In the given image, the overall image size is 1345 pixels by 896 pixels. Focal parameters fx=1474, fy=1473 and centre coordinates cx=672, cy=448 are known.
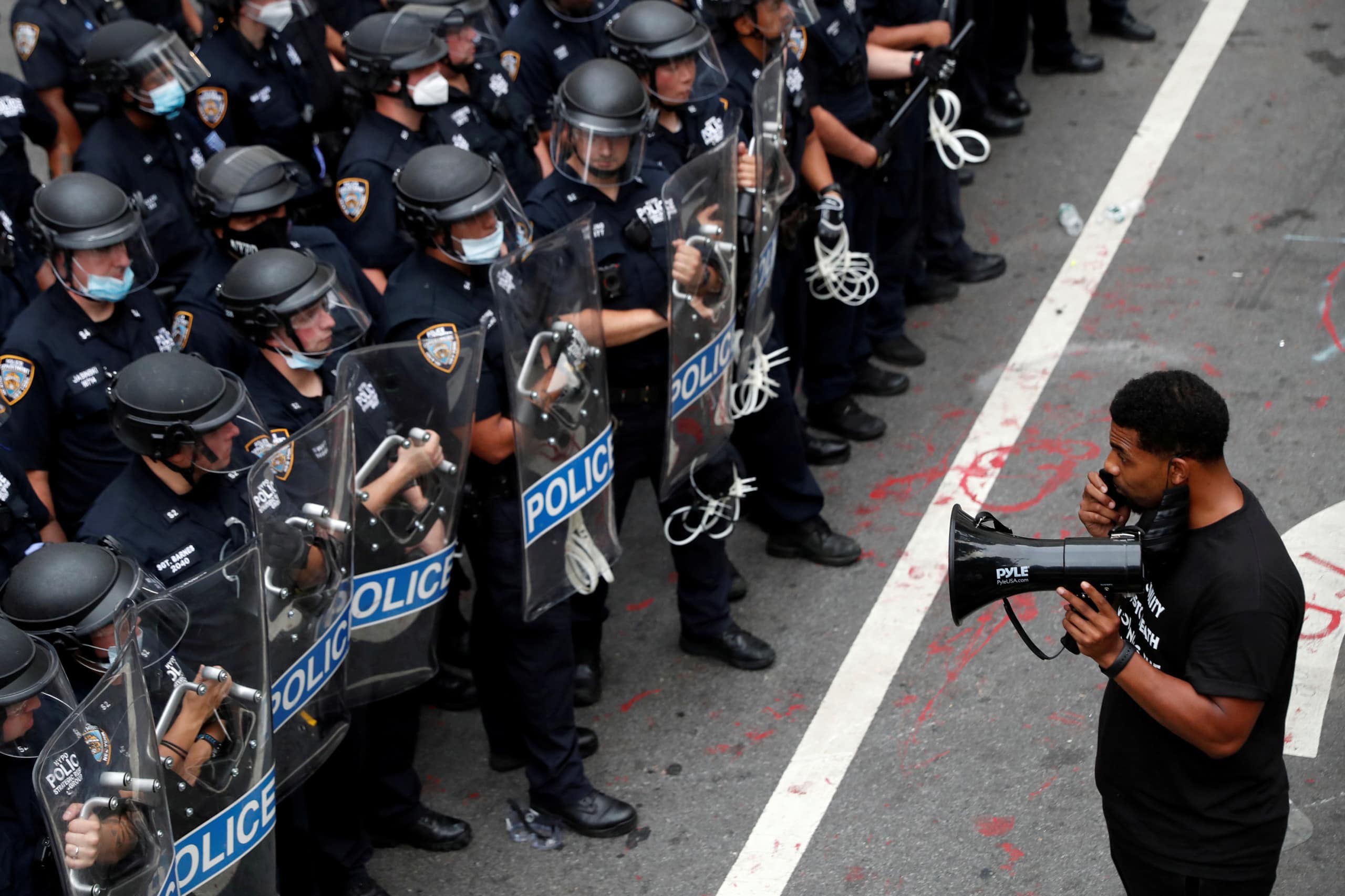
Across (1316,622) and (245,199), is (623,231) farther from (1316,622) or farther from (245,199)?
(1316,622)

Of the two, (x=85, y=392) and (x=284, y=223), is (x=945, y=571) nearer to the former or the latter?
(x=284, y=223)

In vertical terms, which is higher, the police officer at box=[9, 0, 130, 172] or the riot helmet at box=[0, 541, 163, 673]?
the riot helmet at box=[0, 541, 163, 673]

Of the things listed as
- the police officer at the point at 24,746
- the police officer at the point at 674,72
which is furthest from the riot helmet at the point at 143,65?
the police officer at the point at 24,746

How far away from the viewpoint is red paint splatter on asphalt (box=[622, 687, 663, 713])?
528 cm

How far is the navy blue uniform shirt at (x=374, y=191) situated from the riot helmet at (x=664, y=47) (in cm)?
95

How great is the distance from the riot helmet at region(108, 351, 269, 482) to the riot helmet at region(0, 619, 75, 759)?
576 mm

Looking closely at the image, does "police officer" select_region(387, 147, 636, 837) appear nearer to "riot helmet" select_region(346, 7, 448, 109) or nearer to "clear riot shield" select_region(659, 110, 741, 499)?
"clear riot shield" select_region(659, 110, 741, 499)

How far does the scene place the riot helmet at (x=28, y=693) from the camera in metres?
3.33

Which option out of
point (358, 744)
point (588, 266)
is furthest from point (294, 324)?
point (358, 744)

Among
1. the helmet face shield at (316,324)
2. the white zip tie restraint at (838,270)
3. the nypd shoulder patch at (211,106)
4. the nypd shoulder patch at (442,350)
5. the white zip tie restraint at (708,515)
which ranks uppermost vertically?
the nypd shoulder patch at (442,350)

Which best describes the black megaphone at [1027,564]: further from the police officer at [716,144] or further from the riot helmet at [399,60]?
the riot helmet at [399,60]

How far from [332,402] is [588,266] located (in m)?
0.91

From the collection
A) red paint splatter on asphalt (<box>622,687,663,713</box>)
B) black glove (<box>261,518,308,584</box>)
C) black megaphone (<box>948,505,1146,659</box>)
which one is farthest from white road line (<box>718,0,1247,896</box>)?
black glove (<box>261,518,308,584</box>)

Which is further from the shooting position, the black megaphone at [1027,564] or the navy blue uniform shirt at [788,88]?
the navy blue uniform shirt at [788,88]
